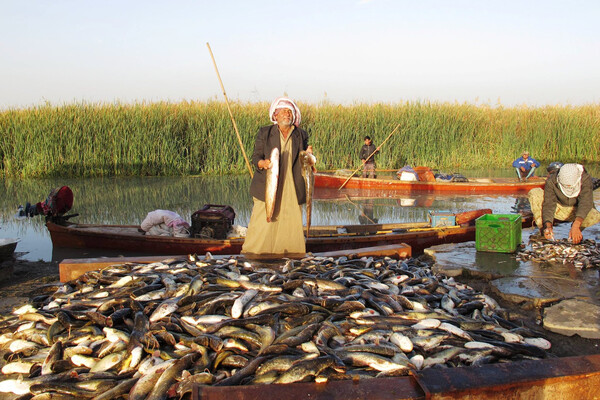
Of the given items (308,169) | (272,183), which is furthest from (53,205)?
(308,169)

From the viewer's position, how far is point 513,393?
2713mm

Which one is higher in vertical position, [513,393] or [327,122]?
[327,122]

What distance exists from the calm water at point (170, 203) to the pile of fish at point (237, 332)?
5.68 m

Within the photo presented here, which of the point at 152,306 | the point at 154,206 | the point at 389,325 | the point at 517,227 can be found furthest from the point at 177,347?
the point at 154,206

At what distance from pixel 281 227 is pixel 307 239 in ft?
5.68

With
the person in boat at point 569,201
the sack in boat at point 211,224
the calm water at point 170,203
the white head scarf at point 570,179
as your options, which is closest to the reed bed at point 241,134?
the calm water at point 170,203

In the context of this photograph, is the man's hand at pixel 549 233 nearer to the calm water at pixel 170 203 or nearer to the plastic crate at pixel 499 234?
the plastic crate at pixel 499 234

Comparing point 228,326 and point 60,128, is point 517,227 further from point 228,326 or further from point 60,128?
point 60,128

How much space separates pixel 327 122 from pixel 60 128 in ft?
32.8

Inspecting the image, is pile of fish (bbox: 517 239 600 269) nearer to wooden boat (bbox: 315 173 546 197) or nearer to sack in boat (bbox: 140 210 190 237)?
sack in boat (bbox: 140 210 190 237)

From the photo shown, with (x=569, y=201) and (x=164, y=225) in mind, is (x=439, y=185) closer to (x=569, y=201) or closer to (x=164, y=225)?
(x=569, y=201)

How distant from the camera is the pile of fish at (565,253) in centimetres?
600

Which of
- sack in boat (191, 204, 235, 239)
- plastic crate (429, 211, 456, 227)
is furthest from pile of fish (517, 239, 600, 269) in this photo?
sack in boat (191, 204, 235, 239)

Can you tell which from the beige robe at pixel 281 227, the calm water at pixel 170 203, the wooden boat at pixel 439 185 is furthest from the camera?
the wooden boat at pixel 439 185
